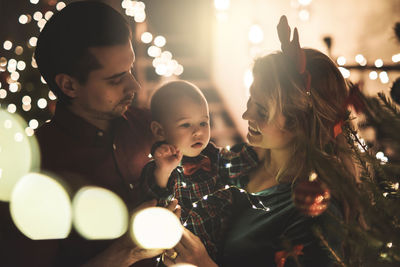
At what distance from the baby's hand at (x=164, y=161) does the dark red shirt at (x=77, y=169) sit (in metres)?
0.13

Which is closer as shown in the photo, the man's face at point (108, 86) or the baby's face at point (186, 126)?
the man's face at point (108, 86)

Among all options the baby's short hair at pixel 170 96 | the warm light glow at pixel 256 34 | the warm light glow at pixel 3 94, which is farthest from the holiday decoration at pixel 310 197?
the warm light glow at pixel 256 34

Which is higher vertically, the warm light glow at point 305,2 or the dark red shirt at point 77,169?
the warm light glow at point 305,2

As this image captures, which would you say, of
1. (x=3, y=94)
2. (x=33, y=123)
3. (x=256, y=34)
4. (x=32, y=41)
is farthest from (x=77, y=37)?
(x=256, y=34)

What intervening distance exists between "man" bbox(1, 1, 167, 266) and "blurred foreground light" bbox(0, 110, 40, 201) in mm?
104

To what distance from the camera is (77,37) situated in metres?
1.25

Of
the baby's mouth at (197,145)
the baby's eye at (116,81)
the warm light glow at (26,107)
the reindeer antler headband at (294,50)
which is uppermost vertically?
the reindeer antler headband at (294,50)

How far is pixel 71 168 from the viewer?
1.27 m

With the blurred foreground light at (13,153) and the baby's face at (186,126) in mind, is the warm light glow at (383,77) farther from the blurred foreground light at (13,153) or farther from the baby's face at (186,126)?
the blurred foreground light at (13,153)

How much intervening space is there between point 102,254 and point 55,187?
0.31m

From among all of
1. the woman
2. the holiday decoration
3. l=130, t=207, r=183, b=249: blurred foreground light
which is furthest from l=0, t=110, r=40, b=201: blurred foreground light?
the holiday decoration

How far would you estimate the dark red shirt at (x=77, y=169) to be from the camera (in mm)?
1238

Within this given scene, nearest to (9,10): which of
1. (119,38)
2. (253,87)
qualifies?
(119,38)

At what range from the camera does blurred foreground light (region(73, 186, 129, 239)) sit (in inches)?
50.6
